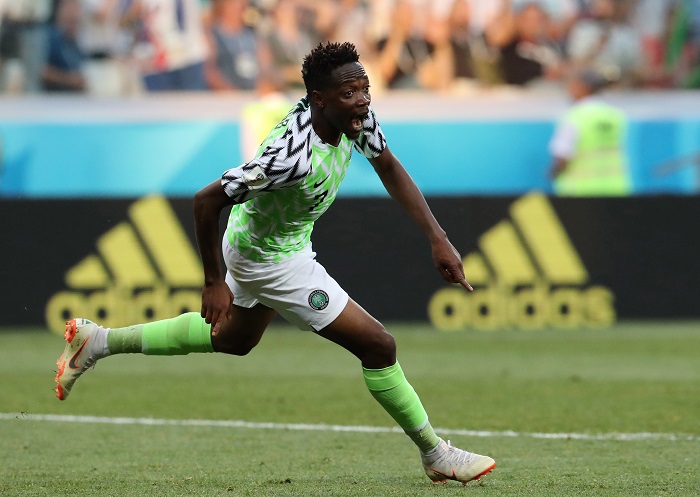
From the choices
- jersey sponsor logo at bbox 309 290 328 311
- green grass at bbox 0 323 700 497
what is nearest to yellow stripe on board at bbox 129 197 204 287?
green grass at bbox 0 323 700 497

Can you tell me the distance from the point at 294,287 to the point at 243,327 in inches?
17.9

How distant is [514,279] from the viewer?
1316cm

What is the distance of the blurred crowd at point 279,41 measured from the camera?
18.0 meters

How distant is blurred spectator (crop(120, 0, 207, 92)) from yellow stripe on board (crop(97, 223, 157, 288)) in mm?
5365

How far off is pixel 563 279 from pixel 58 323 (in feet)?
15.7

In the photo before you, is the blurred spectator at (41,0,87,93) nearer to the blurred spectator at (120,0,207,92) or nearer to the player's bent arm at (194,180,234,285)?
the blurred spectator at (120,0,207,92)

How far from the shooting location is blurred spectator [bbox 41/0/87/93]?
1794cm

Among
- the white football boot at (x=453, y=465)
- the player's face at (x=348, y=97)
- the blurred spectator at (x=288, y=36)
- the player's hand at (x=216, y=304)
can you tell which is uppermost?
the player's face at (x=348, y=97)

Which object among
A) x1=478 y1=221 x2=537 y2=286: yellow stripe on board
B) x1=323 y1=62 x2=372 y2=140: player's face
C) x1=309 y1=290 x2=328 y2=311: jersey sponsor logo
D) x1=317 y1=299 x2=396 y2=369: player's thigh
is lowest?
x1=478 y1=221 x2=537 y2=286: yellow stripe on board

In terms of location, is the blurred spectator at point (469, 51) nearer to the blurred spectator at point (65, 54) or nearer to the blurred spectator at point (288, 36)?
the blurred spectator at point (288, 36)

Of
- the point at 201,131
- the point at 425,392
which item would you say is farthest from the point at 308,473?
the point at 201,131

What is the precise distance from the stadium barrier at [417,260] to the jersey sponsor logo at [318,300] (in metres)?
7.23

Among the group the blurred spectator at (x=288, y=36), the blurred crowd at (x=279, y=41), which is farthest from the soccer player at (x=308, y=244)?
the blurred crowd at (x=279, y=41)

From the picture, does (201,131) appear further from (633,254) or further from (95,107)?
(633,254)
